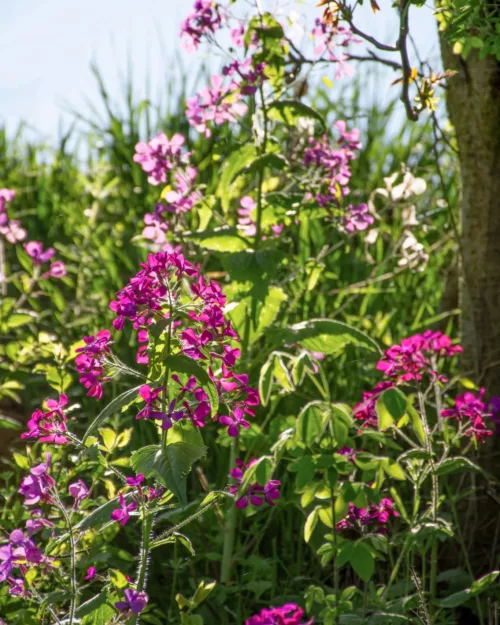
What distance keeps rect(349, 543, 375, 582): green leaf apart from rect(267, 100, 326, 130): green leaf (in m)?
1.30

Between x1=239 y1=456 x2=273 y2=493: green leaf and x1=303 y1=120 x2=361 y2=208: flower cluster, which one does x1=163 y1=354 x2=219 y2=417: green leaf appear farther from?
x1=303 y1=120 x2=361 y2=208: flower cluster

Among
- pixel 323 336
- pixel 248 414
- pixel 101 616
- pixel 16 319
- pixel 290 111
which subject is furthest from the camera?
pixel 16 319

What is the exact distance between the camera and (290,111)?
9.07 feet

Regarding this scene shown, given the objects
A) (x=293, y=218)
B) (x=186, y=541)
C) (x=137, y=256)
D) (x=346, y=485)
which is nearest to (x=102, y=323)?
(x=137, y=256)

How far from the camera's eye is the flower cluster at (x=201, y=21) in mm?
2828

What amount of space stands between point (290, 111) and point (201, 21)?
1.37ft

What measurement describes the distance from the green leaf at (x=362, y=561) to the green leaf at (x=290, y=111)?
1300 millimetres

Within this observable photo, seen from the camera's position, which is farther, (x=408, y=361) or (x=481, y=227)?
(x=481, y=227)

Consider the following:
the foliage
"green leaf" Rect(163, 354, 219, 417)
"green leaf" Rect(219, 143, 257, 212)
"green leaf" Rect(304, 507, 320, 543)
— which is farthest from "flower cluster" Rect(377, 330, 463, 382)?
"green leaf" Rect(163, 354, 219, 417)

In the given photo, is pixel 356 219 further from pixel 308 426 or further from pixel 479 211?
pixel 308 426

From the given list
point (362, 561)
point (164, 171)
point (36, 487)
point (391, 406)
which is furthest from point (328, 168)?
point (36, 487)

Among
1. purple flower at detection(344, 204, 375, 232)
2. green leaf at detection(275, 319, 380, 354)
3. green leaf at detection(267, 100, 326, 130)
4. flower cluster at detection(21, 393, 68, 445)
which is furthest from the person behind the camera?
purple flower at detection(344, 204, 375, 232)

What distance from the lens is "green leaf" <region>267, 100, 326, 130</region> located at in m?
2.71

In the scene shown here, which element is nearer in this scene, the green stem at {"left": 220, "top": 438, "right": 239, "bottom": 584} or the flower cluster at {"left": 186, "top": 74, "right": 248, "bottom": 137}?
the green stem at {"left": 220, "top": 438, "right": 239, "bottom": 584}
